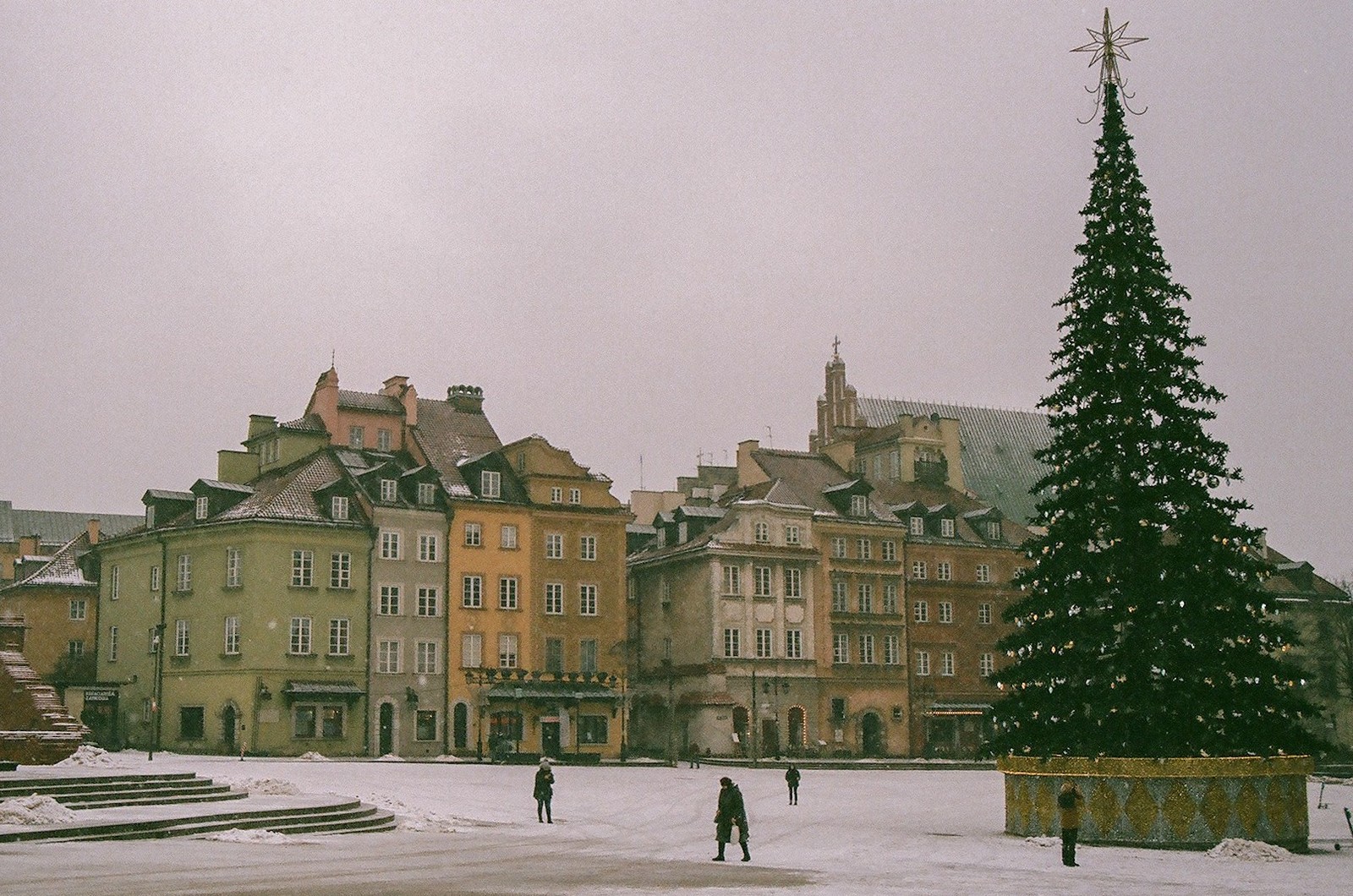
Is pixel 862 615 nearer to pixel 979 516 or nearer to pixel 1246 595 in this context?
pixel 979 516

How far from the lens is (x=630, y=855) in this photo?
29.7 m

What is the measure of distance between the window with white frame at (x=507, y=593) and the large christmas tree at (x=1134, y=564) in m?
40.2

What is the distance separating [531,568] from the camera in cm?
7394

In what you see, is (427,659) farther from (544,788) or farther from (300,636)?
(544,788)

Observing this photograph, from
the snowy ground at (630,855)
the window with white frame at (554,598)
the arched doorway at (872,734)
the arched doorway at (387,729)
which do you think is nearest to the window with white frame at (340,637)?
the arched doorway at (387,729)

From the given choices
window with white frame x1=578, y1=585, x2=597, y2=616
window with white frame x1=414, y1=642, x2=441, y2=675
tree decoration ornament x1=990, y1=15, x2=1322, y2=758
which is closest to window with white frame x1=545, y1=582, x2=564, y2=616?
window with white frame x1=578, y1=585, x2=597, y2=616

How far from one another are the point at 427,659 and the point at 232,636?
8.67 metres

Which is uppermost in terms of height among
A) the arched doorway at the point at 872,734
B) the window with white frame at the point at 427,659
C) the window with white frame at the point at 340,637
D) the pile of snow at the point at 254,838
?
the window with white frame at the point at 340,637

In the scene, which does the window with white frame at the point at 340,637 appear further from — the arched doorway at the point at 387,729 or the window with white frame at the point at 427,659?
the window with white frame at the point at 427,659

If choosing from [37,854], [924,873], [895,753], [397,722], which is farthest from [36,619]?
[924,873]

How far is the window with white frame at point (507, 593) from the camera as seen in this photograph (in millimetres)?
73250

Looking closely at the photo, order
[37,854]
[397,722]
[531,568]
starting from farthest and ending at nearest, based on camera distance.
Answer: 1. [531,568]
2. [397,722]
3. [37,854]

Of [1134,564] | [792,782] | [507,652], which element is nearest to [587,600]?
[507,652]

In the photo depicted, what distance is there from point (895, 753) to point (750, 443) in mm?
18267
